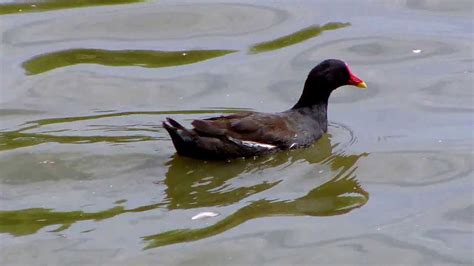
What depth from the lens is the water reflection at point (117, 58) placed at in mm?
12602

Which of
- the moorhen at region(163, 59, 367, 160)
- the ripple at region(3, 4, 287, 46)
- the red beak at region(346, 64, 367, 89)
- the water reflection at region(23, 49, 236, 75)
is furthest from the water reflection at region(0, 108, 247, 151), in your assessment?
the ripple at region(3, 4, 287, 46)

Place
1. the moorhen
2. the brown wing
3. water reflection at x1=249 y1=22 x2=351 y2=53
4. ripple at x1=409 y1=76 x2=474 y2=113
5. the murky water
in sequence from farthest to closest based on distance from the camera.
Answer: water reflection at x1=249 y1=22 x2=351 y2=53 < ripple at x1=409 y1=76 x2=474 y2=113 < the brown wing < the moorhen < the murky water

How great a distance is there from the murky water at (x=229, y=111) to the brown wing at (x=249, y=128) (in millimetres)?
206

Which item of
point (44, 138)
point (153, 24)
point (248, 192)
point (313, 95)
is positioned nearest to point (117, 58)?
point (153, 24)

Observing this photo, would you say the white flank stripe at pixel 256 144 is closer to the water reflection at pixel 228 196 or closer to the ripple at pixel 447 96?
the water reflection at pixel 228 196

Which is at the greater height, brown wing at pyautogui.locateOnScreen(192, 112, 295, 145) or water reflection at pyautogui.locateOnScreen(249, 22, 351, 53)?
water reflection at pyautogui.locateOnScreen(249, 22, 351, 53)

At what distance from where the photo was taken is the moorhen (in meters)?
10.1

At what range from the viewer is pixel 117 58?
42.0ft

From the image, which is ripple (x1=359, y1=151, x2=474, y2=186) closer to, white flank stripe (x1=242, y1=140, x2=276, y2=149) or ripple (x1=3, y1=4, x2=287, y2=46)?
white flank stripe (x1=242, y1=140, x2=276, y2=149)

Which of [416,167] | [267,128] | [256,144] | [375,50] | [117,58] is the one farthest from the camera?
[375,50]

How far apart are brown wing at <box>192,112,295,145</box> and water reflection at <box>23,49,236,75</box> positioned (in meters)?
2.24

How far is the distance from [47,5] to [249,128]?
4549mm

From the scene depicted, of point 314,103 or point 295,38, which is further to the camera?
point 295,38

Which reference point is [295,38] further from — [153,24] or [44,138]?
[44,138]
